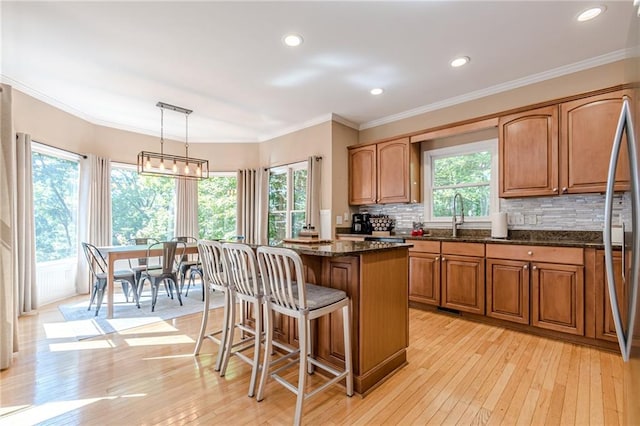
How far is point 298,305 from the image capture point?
69.0 inches

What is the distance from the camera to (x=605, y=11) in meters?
2.29

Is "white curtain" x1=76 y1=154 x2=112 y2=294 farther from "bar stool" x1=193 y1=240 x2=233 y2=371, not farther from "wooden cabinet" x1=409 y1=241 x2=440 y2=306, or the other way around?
"wooden cabinet" x1=409 y1=241 x2=440 y2=306

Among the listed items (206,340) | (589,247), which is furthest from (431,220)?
(206,340)

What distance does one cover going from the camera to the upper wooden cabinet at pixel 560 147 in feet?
8.89

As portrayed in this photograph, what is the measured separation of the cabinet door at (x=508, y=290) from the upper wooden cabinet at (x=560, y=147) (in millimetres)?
834

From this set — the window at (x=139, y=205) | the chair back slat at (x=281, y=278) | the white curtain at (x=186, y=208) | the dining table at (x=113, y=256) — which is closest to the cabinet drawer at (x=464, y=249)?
the chair back slat at (x=281, y=278)

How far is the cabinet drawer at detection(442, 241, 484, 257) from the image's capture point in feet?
10.7

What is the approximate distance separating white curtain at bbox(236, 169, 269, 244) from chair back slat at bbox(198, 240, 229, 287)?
10.6ft

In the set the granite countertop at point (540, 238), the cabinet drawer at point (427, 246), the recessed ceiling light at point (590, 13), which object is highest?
the recessed ceiling light at point (590, 13)

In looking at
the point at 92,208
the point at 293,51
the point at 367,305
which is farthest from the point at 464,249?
the point at 92,208

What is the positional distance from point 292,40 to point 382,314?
2.52 metres

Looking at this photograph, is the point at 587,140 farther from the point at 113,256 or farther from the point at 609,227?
the point at 113,256

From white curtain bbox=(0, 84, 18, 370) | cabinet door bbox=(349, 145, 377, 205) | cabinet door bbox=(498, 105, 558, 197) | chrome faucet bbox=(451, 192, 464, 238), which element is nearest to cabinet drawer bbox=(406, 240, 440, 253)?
chrome faucet bbox=(451, 192, 464, 238)

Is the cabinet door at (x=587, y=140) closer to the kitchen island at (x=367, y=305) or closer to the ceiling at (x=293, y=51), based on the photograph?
the ceiling at (x=293, y=51)
